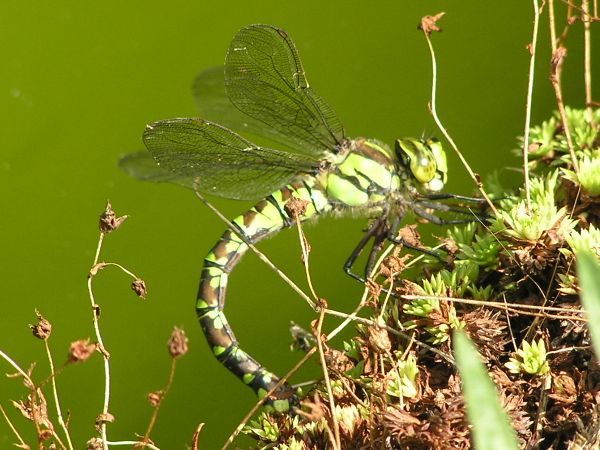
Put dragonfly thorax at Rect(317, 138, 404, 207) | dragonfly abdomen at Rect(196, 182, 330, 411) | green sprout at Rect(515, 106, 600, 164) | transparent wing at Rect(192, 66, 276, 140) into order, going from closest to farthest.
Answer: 1. green sprout at Rect(515, 106, 600, 164)
2. dragonfly abdomen at Rect(196, 182, 330, 411)
3. dragonfly thorax at Rect(317, 138, 404, 207)
4. transparent wing at Rect(192, 66, 276, 140)

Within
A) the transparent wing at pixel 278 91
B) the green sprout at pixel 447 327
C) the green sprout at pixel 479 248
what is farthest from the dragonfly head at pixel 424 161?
the green sprout at pixel 447 327

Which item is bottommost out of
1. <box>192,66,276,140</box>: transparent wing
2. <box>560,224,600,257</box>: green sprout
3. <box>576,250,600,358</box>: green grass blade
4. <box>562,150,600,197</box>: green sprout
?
<box>560,224,600,257</box>: green sprout

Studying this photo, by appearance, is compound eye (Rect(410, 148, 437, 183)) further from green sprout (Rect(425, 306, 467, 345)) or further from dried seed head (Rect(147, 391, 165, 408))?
dried seed head (Rect(147, 391, 165, 408))

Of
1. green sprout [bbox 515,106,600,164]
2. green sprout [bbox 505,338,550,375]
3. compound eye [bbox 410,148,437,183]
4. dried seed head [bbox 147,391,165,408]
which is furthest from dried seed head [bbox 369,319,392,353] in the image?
compound eye [bbox 410,148,437,183]

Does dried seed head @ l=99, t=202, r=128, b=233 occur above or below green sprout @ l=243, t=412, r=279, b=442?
above

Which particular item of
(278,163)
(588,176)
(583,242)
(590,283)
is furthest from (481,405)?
(278,163)

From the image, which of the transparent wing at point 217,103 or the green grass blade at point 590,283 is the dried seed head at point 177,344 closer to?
the green grass blade at point 590,283

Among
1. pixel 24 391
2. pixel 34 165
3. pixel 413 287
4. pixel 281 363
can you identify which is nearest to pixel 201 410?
pixel 281 363

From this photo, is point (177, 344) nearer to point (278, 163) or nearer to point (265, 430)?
point (265, 430)
